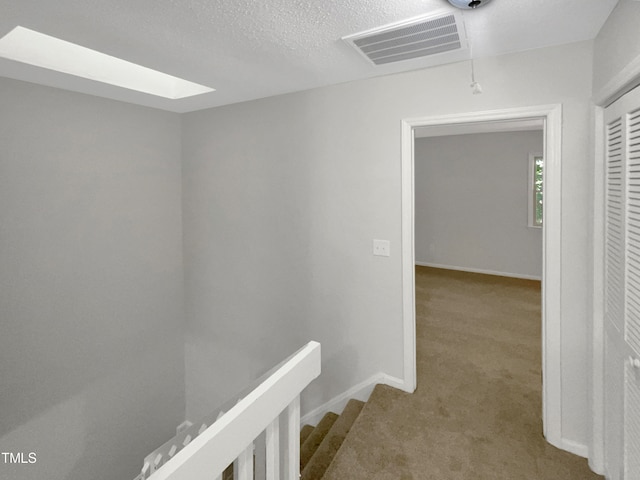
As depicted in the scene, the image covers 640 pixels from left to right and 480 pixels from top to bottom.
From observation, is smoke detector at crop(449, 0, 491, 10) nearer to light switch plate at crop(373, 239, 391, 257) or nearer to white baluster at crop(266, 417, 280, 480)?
light switch plate at crop(373, 239, 391, 257)

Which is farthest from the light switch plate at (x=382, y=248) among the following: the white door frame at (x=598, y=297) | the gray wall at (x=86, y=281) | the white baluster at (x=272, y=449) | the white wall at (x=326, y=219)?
the gray wall at (x=86, y=281)

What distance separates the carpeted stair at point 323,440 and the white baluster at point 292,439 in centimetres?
93

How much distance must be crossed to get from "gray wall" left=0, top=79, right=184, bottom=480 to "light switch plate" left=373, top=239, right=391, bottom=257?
2.12 m

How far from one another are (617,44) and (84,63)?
304cm

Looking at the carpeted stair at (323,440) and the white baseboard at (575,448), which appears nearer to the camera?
the white baseboard at (575,448)

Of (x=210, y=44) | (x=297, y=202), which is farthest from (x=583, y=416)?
(x=210, y=44)

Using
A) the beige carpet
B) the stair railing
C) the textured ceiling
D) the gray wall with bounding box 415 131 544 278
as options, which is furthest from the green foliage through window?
the stair railing

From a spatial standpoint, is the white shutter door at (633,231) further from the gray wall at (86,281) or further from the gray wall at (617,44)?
the gray wall at (86,281)

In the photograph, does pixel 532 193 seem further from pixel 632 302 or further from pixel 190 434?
pixel 190 434

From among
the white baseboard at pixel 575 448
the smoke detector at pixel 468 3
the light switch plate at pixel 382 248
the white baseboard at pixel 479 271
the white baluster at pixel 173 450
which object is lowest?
the white baseboard at pixel 575 448

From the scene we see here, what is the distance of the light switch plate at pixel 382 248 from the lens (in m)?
2.40

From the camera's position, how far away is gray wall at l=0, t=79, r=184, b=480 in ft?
7.84

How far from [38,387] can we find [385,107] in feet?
10.6

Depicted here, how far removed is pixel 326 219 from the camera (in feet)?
8.65
